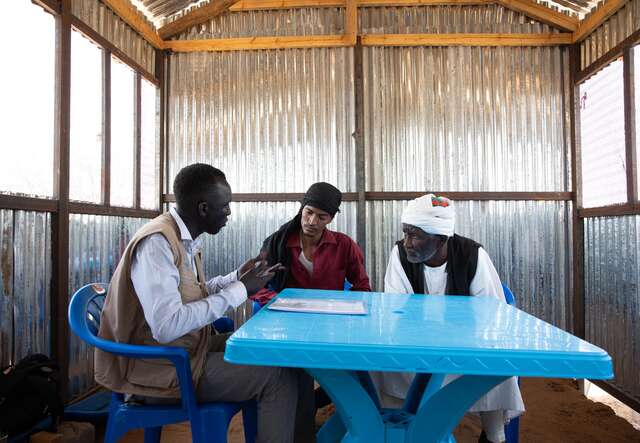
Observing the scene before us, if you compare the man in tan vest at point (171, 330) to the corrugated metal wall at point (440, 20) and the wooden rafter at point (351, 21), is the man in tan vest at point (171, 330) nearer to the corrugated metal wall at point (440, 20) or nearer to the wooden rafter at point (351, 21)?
the wooden rafter at point (351, 21)

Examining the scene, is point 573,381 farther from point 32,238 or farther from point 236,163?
point 32,238

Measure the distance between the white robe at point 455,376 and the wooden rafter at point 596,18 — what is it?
9.91ft

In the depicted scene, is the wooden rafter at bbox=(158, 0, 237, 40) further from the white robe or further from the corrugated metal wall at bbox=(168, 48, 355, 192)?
the white robe

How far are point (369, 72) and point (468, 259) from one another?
3032mm

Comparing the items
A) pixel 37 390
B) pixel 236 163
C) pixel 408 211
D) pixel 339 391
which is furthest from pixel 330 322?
pixel 236 163

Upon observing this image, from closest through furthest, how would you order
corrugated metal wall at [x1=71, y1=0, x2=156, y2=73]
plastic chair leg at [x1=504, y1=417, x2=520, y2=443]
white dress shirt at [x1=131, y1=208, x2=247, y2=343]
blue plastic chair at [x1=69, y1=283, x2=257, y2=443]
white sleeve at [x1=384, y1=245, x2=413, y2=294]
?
white dress shirt at [x1=131, y1=208, x2=247, y2=343], blue plastic chair at [x1=69, y1=283, x2=257, y2=443], plastic chair leg at [x1=504, y1=417, x2=520, y2=443], white sleeve at [x1=384, y1=245, x2=413, y2=294], corrugated metal wall at [x1=71, y1=0, x2=156, y2=73]

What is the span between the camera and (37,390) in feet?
8.96

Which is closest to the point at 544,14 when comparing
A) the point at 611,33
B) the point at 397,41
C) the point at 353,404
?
the point at 611,33

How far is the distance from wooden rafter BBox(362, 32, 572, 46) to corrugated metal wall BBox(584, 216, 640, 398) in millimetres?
2008

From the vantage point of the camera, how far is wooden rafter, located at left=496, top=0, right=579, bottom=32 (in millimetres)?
4758

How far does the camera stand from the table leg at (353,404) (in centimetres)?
168

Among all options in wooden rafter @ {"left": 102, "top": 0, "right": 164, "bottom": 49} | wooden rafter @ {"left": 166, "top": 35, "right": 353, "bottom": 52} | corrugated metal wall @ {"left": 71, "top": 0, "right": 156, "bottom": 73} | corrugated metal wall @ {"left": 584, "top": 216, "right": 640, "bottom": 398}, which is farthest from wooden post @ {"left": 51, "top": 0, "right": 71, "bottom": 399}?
corrugated metal wall @ {"left": 584, "top": 216, "right": 640, "bottom": 398}

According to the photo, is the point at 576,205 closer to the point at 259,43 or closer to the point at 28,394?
the point at 259,43

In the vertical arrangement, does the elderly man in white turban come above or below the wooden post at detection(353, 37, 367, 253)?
below
